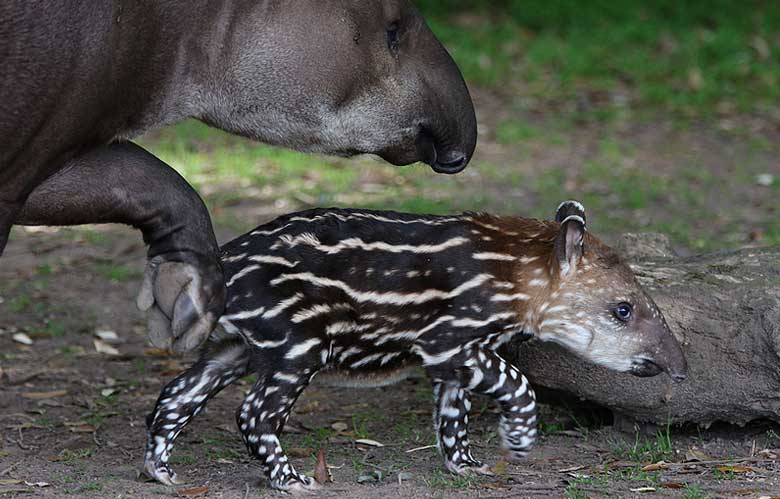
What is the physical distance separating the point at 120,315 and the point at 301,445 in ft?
7.83

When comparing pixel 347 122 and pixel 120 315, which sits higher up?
pixel 347 122

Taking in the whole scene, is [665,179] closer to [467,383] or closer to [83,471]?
[467,383]

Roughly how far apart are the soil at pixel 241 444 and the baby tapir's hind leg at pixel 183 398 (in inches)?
4.6

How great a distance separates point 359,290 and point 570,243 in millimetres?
844

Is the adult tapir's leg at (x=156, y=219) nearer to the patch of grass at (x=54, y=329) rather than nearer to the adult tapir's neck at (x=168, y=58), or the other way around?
the adult tapir's neck at (x=168, y=58)

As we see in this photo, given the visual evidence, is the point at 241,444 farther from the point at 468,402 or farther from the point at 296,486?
the point at 468,402

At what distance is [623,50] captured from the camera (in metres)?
14.3

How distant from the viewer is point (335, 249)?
197 inches

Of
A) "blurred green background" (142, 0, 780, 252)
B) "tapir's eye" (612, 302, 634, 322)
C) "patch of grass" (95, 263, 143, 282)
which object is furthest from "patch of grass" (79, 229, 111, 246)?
"tapir's eye" (612, 302, 634, 322)

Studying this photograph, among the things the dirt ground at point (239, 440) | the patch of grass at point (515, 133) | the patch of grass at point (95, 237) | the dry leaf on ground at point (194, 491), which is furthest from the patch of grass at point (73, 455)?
the patch of grass at point (515, 133)

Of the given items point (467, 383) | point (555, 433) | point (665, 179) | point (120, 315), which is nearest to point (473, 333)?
point (467, 383)

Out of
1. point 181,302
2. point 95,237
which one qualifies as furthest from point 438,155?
point 95,237

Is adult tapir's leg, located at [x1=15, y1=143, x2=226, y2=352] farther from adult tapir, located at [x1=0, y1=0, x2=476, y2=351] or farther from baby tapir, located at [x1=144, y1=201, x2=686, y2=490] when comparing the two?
baby tapir, located at [x1=144, y1=201, x2=686, y2=490]

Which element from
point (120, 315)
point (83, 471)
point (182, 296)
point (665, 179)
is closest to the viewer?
point (182, 296)
